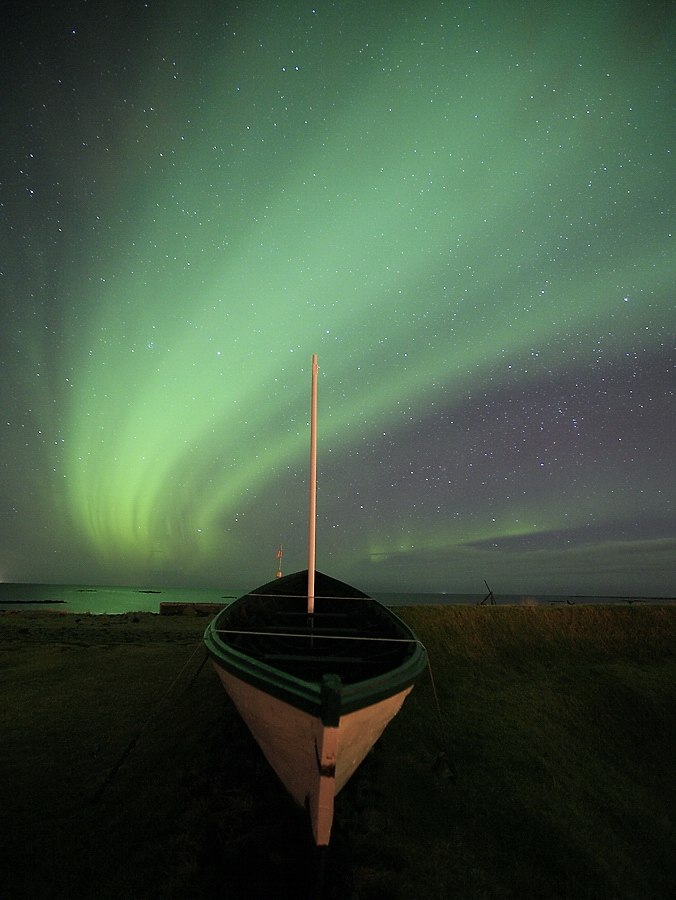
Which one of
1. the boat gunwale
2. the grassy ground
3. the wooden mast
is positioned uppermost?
the wooden mast

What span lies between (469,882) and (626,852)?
2145 mm

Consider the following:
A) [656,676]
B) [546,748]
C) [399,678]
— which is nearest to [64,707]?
[399,678]

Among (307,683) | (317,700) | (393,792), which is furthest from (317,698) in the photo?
(393,792)

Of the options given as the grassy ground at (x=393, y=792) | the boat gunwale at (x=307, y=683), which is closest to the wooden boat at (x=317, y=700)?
the boat gunwale at (x=307, y=683)

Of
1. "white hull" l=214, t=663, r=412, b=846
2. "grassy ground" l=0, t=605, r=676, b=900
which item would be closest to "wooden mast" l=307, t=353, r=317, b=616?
"grassy ground" l=0, t=605, r=676, b=900

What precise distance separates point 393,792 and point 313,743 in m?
3.04

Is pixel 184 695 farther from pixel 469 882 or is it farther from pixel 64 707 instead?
pixel 469 882

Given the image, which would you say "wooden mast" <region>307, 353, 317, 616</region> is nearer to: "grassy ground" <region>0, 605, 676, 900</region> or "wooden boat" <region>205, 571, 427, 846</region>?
"wooden boat" <region>205, 571, 427, 846</region>

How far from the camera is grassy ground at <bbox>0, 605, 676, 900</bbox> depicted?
5094 millimetres

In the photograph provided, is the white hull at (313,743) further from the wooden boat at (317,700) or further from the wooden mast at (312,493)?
the wooden mast at (312,493)

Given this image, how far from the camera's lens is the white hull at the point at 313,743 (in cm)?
446

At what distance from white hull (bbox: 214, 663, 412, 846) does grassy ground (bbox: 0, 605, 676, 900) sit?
47 cm

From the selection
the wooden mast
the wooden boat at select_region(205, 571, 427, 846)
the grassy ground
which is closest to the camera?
the wooden boat at select_region(205, 571, 427, 846)

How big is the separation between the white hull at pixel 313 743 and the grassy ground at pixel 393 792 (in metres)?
0.47
